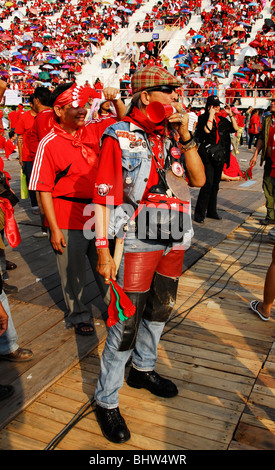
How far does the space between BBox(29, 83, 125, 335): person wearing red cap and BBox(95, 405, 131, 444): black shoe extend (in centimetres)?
112

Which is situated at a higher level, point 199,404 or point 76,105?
point 76,105

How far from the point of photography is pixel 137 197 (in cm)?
233

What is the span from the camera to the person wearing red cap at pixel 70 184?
3.30 metres

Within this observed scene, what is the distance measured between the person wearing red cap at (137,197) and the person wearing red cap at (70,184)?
3.14 feet

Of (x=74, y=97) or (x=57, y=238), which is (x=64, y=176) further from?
(x=74, y=97)

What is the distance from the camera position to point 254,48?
80.6 ft

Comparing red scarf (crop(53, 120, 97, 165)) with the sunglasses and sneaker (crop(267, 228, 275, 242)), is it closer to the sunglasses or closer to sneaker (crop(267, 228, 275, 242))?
the sunglasses

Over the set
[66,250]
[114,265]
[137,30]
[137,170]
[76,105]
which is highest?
[137,30]

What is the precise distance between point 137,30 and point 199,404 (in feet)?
119

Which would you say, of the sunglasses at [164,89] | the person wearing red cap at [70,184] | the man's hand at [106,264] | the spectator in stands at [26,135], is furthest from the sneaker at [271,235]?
the man's hand at [106,264]

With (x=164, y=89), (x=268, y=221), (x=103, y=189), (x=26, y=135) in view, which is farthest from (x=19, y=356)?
(x=268, y=221)

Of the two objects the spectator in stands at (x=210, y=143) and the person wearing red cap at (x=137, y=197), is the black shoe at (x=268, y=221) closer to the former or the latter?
the spectator in stands at (x=210, y=143)
